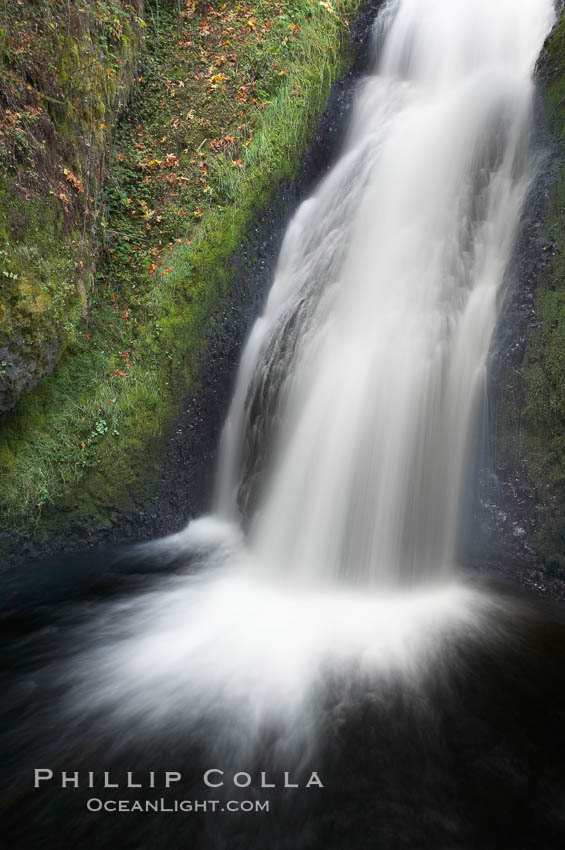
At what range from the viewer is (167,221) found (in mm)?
6414

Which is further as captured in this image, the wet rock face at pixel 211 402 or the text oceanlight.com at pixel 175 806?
the wet rock face at pixel 211 402

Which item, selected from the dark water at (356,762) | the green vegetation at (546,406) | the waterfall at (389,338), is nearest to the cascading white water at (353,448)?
the waterfall at (389,338)

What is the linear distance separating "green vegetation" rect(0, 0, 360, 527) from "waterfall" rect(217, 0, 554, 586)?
0.93m

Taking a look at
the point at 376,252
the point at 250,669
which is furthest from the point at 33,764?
the point at 376,252

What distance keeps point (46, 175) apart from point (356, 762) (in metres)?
6.04

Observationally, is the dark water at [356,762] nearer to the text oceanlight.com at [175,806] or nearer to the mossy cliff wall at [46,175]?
the text oceanlight.com at [175,806]

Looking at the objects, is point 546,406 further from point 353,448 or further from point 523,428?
point 353,448

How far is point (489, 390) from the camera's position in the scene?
4.95 meters

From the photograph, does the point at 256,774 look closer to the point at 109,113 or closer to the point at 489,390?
the point at 489,390

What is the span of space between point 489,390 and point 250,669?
3421mm

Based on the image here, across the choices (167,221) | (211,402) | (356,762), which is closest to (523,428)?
(356,762)

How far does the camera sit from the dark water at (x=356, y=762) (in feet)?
8.52

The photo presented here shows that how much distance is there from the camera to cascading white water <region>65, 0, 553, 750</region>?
12.8 feet

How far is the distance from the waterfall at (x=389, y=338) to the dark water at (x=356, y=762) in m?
1.41
